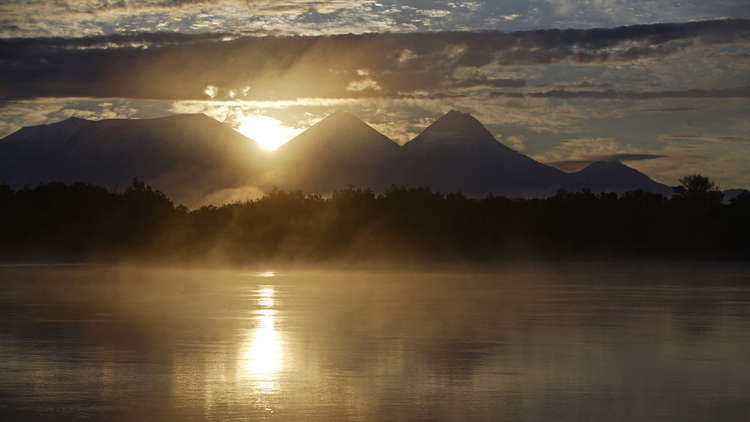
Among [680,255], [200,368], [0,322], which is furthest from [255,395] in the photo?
[680,255]

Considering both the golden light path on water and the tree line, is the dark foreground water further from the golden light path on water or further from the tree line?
the tree line

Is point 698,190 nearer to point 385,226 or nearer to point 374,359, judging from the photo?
point 385,226

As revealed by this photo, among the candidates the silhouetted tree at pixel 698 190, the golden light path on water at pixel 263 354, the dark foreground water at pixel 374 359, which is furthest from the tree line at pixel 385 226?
the golden light path on water at pixel 263 354

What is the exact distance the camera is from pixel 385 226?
440ft

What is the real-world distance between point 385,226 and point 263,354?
371 ft

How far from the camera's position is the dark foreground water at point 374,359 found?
1522 cm

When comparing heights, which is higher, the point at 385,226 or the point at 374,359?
the point at 374,359

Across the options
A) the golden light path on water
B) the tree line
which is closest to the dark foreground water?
the golden light path on water

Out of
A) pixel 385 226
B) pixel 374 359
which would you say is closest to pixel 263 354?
pixel 374 359

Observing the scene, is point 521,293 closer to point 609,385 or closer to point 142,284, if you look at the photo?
point 142,284

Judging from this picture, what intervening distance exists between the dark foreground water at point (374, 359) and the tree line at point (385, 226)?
82.5m

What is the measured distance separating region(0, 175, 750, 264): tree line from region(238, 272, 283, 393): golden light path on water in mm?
87048

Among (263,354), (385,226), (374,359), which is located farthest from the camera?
(385,226)

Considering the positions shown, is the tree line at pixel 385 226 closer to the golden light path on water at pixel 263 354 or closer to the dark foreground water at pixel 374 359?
the dark foreground water at pixel 374 359
